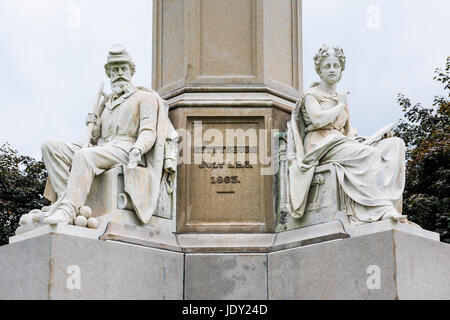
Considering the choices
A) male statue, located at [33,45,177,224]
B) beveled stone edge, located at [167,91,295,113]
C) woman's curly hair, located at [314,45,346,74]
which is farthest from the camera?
beveled stone edge, located at [167,91,295,113]

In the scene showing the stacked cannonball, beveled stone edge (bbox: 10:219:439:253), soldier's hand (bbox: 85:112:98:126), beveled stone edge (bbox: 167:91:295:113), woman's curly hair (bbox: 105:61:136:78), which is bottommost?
beveled stone edge (bbox: 10:219:439:253)

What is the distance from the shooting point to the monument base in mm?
9141

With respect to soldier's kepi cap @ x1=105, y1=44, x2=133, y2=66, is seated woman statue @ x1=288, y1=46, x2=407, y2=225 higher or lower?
lower

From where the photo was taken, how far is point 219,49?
1155cm

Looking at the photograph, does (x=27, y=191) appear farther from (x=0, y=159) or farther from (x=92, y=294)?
(x=92, y=294)

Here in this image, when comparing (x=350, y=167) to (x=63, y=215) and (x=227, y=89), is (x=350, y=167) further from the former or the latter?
(x=63, y=215)

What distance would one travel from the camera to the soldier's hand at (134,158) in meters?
10.1

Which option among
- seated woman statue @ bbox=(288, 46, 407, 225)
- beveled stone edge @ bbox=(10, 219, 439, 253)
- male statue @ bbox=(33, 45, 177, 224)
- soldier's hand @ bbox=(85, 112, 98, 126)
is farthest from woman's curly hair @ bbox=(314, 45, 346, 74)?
soldier's hand @ bbox=(85, 112, 98, 126)

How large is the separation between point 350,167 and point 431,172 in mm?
14267

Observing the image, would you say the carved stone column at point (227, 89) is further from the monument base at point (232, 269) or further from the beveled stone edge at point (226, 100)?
the monument base at point (232, 269)

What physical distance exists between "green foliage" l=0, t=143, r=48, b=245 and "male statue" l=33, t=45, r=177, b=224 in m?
15.4

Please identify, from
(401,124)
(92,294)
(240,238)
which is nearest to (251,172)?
(240,238)

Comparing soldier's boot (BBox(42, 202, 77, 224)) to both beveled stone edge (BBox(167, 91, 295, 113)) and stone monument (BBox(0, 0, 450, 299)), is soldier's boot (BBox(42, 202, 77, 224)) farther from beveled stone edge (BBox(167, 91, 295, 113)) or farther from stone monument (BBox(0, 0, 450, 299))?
beveled stone edge (BBox(167, 91, 295, 113))

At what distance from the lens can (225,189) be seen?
1102 cm
